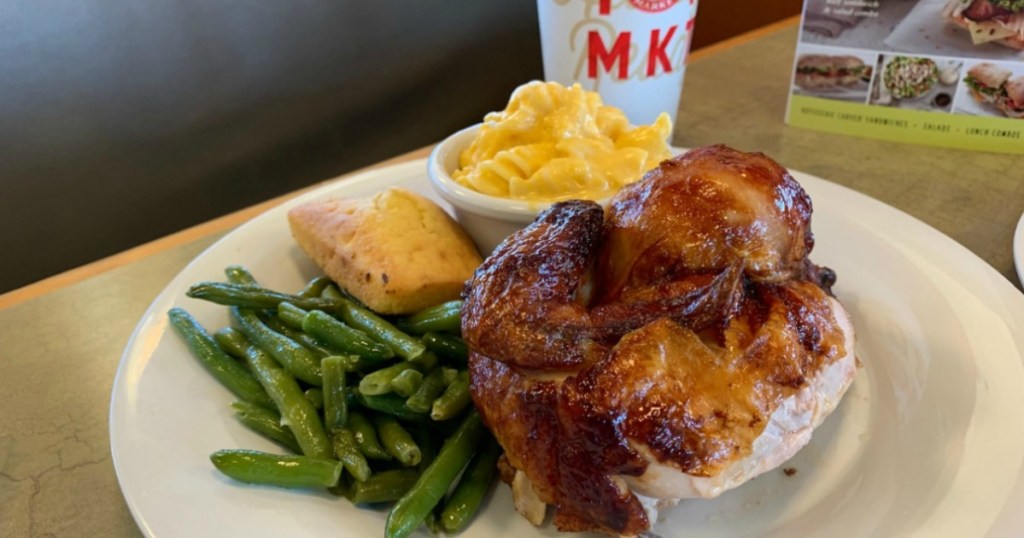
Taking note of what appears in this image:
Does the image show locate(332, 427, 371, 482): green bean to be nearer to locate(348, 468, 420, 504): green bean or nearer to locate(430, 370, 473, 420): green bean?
locate(348, 468, 420, 504): green bean

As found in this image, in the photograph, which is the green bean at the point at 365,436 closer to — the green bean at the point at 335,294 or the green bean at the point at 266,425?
→ the green bean at the point at 266,425

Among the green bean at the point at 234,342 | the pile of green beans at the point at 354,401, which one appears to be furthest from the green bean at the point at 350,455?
the green bean at the point at 234,342

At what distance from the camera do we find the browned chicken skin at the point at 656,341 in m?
1.14

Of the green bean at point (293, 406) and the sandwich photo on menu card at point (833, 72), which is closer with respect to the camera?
the green bean at point (293, 406)

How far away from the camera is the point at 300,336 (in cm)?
173

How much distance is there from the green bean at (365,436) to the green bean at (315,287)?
45 centimetres

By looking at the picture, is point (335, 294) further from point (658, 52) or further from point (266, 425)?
point (658, 52)

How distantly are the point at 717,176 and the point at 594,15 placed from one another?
1.16 meters

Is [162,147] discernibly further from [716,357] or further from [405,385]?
[716,357]

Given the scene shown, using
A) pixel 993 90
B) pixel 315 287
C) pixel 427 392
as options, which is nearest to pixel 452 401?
pixel 427 392

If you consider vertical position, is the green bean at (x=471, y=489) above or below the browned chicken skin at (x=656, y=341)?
below

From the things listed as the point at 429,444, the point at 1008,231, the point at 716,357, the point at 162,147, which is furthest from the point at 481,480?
the point at 162,147

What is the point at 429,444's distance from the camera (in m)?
1.54

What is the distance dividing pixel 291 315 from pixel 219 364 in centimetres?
19
